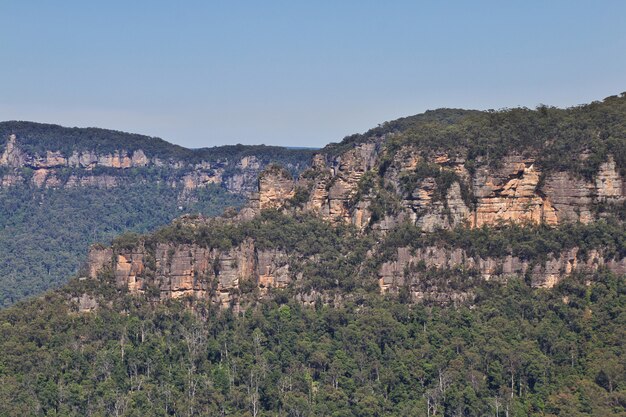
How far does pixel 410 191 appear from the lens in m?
96.1

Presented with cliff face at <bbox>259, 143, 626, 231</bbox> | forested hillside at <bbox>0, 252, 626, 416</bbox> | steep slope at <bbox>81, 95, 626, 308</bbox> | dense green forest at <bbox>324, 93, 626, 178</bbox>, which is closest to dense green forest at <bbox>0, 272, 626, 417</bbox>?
forested hillside at <bbox>0, 252, 626, 416</bbox>

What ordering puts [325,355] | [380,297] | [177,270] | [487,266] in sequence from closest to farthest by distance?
[325,355], [487,266], [380,297], [177,270]

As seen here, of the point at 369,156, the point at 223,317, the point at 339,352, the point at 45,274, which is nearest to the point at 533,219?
the point at 339,352

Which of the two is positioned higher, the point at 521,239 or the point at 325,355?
the point at 521,239

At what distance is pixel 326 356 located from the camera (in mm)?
88438

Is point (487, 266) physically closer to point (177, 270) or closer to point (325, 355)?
point (325, 355)

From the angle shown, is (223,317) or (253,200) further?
(253,200)

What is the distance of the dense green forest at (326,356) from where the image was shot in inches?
3250

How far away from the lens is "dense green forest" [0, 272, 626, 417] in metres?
82.6

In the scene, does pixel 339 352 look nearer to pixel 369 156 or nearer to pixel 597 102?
pixel 597 102

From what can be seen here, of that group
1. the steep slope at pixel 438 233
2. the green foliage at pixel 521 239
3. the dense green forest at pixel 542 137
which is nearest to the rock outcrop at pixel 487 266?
the steep slope at pixel 438 233

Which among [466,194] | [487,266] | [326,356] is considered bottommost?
[326,356]

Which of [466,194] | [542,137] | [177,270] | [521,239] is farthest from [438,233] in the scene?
[177,270]

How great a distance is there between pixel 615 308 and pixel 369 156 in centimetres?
4852
